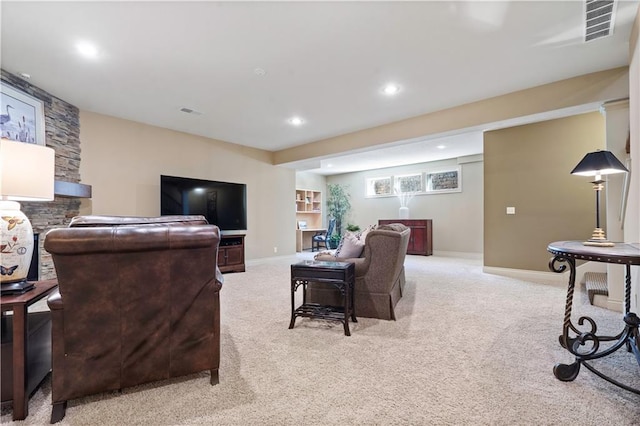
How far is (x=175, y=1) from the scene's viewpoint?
6.79 ft

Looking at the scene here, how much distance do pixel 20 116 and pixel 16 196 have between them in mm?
A: 2651

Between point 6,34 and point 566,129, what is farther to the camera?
point 566,129

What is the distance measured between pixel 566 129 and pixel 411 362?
14.6 ft

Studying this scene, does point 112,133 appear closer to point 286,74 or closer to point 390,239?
point 286,74

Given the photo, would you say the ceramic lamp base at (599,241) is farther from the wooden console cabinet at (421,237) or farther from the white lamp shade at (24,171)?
the wooden console cabinet at (421,237)

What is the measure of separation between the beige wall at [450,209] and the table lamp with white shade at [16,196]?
7590mm

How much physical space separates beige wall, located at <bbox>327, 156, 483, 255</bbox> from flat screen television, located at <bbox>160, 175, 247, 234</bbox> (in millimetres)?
4517

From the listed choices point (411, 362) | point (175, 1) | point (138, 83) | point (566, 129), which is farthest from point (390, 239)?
point (566, 129)

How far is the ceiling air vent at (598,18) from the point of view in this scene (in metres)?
2.20

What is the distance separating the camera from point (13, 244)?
149 cm

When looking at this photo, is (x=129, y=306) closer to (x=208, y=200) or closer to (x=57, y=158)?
(x=57, y=158)

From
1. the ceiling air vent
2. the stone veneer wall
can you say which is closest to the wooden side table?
the stone veneer wall

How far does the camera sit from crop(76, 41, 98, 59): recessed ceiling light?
2.55m

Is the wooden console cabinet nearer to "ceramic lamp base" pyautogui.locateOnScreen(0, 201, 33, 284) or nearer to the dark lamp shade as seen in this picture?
the dark lamp shade
